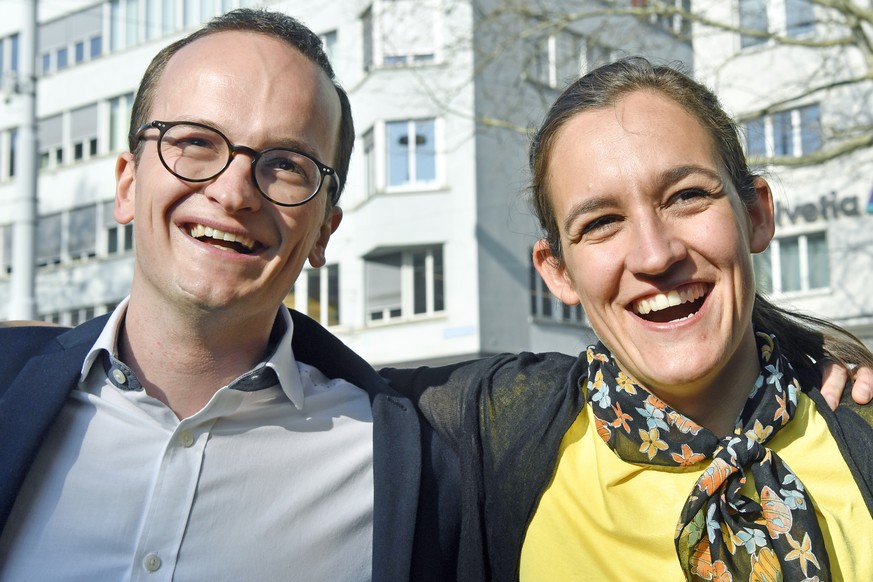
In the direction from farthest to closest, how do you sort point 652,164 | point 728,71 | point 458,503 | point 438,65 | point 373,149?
point 728,71 < point 373,149 < point 438,65 < point 458,503 < point 652,164

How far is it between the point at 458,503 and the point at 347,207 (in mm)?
18969

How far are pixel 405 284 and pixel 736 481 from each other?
18390 millimetres

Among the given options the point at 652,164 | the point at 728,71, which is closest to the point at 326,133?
the point at 652,164

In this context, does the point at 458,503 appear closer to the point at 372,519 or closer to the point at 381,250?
the point at 372,519

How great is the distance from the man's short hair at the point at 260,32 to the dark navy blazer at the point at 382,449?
59cm

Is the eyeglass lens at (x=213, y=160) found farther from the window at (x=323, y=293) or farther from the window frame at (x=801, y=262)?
the window frame at (x=801, y=262)

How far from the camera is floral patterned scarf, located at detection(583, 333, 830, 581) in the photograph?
229cm

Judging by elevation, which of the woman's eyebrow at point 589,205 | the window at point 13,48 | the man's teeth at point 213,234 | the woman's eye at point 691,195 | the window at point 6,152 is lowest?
the man's teeth at point 213,234

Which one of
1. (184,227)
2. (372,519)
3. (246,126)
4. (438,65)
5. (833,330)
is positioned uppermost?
(438,65)

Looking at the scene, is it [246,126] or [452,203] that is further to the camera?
[452,203]

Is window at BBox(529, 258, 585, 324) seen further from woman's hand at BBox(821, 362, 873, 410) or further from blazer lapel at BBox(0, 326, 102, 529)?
blazer lapel at BBox(0, 326, 102, 529)

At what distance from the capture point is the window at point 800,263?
854 inches

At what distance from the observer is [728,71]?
22.5 meters

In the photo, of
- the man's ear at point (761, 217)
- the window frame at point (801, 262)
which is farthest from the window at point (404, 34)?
the man's ear at point (761, 217)
